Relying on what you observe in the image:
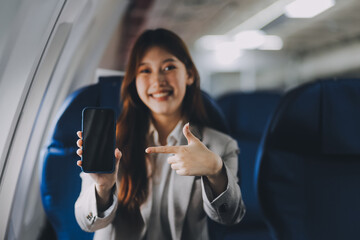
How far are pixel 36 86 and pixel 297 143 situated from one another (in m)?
0.60

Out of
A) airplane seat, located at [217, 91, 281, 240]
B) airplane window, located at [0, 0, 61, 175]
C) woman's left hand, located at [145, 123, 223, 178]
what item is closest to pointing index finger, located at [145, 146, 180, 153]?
woman's left hand, located at [145, 123, 223, 178]

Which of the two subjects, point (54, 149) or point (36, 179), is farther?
point (36, 179)

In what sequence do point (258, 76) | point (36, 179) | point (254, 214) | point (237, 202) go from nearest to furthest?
point (237, 202)
point (36, 179)
point (254, 214)
point (258, 76)

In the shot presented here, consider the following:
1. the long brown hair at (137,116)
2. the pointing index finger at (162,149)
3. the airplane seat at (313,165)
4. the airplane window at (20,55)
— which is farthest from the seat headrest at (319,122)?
the airplane window at (20,55)

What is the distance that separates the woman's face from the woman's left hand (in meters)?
0.09

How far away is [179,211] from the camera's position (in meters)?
0.63

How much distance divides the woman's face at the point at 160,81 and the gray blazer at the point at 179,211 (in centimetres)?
7

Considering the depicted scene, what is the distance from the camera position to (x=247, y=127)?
1695 mm

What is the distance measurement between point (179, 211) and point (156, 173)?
0.08 metres

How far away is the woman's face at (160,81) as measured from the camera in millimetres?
610

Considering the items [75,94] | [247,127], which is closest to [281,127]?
[75,94]

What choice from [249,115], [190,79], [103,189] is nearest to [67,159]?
[103,189]

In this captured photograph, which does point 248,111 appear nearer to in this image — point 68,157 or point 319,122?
point 319,122

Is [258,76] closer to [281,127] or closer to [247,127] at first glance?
[247,127]
